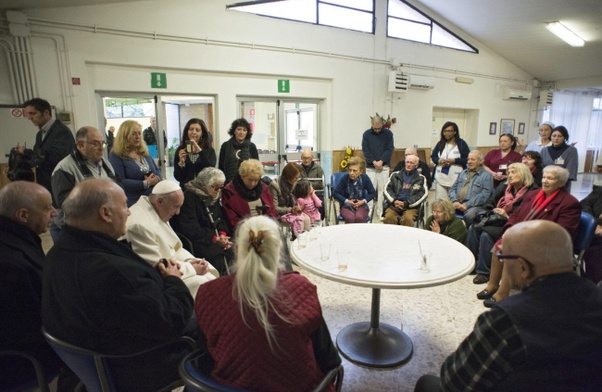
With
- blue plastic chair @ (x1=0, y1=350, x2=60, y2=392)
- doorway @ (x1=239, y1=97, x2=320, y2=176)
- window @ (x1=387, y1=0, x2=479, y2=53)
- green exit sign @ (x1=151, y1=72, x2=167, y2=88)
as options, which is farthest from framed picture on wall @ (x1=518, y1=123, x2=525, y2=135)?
blue plastic chair @ (x1=0, y1=350, x2=60, y2=392)

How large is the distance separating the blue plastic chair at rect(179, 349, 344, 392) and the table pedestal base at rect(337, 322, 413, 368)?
0.90 m

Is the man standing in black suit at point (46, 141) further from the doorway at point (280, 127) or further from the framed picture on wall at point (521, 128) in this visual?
the framed picture on wall at point (521, 128)

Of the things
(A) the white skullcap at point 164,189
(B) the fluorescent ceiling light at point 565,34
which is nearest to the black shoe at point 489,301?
(A) the white skullcap at point 164,189

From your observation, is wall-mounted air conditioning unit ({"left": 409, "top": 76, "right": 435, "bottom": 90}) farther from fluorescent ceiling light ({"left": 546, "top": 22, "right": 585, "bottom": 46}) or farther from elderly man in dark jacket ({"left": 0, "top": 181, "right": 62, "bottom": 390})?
elderly man in dark jacket ({"left": 0, "top": 181, "right": 62, "bottom": 390})

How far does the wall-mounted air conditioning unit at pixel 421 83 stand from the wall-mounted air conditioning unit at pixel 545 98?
3.95 m

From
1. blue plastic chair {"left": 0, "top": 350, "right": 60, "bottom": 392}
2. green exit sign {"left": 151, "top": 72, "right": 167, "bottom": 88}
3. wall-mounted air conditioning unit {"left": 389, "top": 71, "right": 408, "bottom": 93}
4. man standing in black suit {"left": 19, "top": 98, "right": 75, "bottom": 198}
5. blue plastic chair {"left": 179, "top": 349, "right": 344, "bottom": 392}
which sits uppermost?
wall-mounted air conditioning unit {"left": 389, "top": 71, "right": 408, "bottom": 93}

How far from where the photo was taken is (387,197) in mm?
4273

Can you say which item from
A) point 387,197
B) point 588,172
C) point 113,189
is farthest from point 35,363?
point 588,172

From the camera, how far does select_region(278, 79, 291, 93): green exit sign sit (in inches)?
245

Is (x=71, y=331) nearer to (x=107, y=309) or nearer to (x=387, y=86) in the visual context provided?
(x=107, y=309)

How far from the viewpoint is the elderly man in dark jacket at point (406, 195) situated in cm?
411

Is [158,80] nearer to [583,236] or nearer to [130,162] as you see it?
[130,162]

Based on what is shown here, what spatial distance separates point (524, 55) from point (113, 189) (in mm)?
9859

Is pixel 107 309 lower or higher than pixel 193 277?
higher
